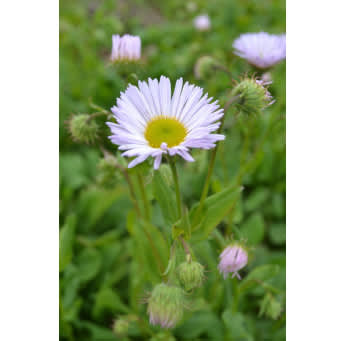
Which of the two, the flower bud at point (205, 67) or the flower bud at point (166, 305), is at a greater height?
the flower bud at point (205, 67)

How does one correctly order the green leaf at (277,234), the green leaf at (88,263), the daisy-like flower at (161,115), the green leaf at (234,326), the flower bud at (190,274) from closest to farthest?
the daisy-like flower at (161,115) → the flower bud at (190,274) → the green leaf at (234,326) → the green leaf at (88,263) → the green leaf at (277,234)

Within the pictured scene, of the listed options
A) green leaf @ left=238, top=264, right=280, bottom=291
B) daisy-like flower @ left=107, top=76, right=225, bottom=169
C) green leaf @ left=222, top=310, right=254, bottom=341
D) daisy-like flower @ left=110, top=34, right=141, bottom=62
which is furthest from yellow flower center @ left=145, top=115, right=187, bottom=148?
green leaf @ left=222, top=310, right=254, bottom=341

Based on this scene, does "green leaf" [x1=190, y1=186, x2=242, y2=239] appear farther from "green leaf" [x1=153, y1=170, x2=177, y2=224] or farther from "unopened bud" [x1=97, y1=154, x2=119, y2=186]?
"unopened bud" [x1=97, y1=154, x2=119, y2=186]

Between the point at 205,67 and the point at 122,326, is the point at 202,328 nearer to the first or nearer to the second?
the point at 122,326

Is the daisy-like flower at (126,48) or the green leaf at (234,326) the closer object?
the daisy-like flower at (126,48)

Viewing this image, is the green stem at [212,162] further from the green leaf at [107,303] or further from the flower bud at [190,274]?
the green leaf at [107,303]

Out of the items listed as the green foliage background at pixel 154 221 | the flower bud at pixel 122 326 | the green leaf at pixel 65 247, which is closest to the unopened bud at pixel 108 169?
the green foliage background at pixel 154 221
